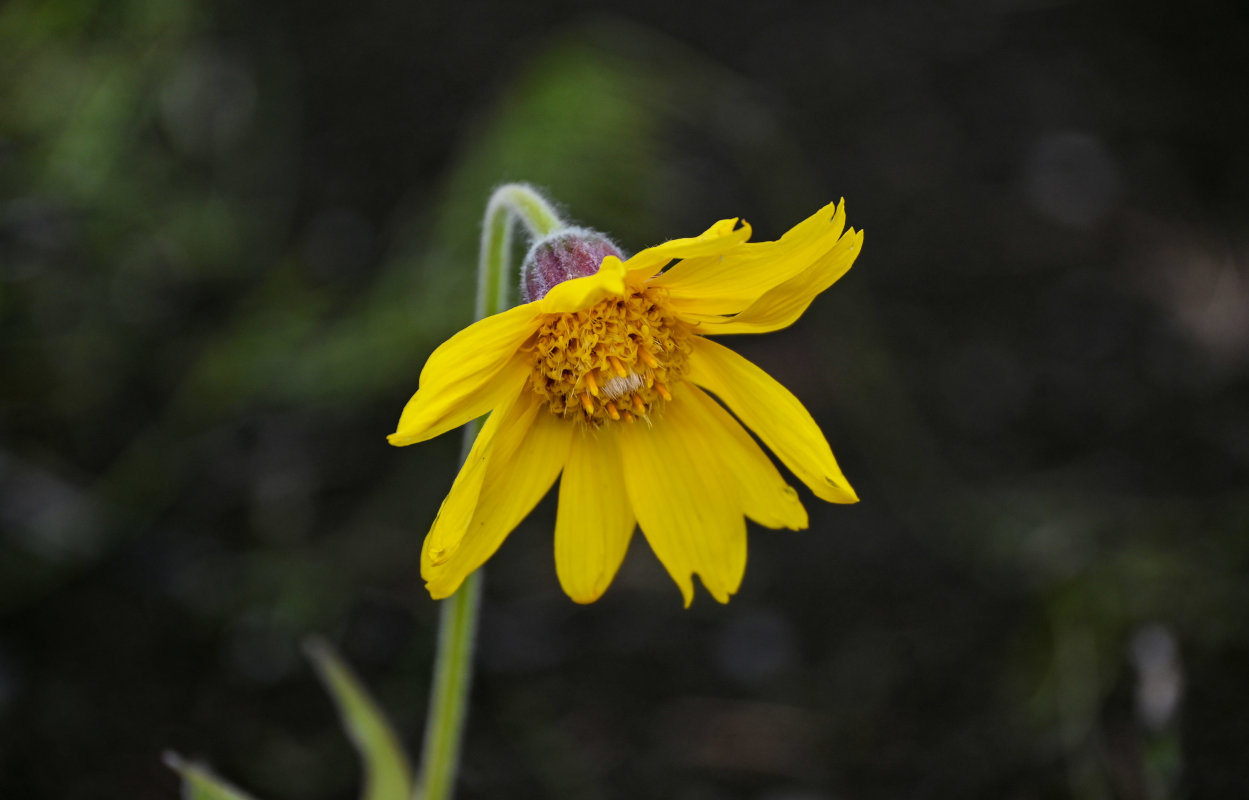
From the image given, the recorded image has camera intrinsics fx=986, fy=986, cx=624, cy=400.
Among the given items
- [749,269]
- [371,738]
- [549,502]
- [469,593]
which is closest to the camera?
[749,269]

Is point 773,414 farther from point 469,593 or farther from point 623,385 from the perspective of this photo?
point 469,593

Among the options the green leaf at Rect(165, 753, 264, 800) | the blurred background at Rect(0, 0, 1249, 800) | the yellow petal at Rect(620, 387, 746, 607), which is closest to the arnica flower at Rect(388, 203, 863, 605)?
the yellow petal at Rect(620, 387, 746, 607)

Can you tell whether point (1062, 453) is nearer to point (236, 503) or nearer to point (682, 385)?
point (682, 385)

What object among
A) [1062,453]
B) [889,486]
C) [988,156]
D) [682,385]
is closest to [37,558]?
[682,385]

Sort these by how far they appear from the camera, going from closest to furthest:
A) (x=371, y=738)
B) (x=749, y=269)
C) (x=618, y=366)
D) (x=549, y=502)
A: (x=749, y=269)
(x=618, y=366)
(x=371, y=738)
(x=549, y=502)

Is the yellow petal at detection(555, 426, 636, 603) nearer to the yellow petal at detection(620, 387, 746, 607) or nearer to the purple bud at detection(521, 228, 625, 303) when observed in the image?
the yellow petal at detection(620, 387, 746, 607)

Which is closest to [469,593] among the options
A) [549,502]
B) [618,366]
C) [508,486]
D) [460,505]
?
[508,486]
